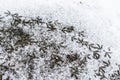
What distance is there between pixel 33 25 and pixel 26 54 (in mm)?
507

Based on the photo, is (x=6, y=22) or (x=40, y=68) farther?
(x=6, y=22)

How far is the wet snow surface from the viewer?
3180 millimetres

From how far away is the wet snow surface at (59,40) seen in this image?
10.4 feet

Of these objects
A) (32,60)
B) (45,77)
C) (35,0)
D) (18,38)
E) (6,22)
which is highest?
(35,0)

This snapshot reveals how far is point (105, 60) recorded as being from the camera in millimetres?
3336

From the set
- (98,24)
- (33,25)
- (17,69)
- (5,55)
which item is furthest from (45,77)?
(98,24)

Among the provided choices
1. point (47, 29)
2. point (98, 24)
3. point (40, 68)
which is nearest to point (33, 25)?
point (47, 29)

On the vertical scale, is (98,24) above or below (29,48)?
above

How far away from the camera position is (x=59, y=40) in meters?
3.42

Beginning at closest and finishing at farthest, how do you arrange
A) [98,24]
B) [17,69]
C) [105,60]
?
[17,69] → [105,60] → [98,24]

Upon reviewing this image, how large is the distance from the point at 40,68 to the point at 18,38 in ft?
1.88

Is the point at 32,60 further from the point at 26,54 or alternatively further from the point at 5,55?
the point at 5,55

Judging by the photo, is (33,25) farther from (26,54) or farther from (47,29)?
(26,54)

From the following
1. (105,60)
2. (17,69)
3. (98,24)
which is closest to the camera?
(17,69)
